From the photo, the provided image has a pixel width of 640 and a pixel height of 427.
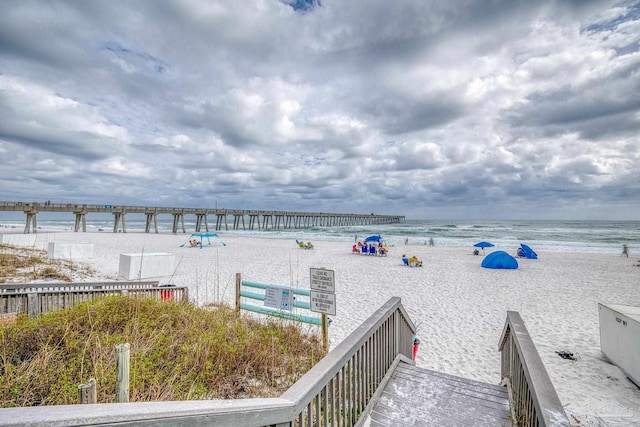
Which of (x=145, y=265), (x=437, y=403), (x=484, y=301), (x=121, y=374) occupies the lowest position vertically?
(x=484, y=301)

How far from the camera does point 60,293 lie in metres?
6.24

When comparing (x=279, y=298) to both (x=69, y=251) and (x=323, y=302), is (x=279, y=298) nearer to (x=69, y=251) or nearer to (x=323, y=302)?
(x=323, y=302)

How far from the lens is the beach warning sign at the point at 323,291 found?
14.6 ft

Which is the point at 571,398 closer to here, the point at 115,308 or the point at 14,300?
the point at 115,308

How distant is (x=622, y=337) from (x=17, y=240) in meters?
29.7

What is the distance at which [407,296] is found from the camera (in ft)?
36.1

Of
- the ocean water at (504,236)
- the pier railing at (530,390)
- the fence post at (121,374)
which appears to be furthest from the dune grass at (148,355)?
the ocean water at (504,236)

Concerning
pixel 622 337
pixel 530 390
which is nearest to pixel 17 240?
pixel 530 390

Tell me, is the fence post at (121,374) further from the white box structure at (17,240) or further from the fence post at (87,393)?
the white box structure at (17,240)

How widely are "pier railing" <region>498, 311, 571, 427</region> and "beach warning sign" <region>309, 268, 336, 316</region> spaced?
2.18 meters

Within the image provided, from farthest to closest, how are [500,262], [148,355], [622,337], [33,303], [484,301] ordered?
[500,262] → [484,301] → [33,303] → [622,337] → [148,355]

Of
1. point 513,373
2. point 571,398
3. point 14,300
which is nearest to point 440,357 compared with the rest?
point 571,398

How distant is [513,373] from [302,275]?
11.2m

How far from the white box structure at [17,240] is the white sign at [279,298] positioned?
70.8 ft
